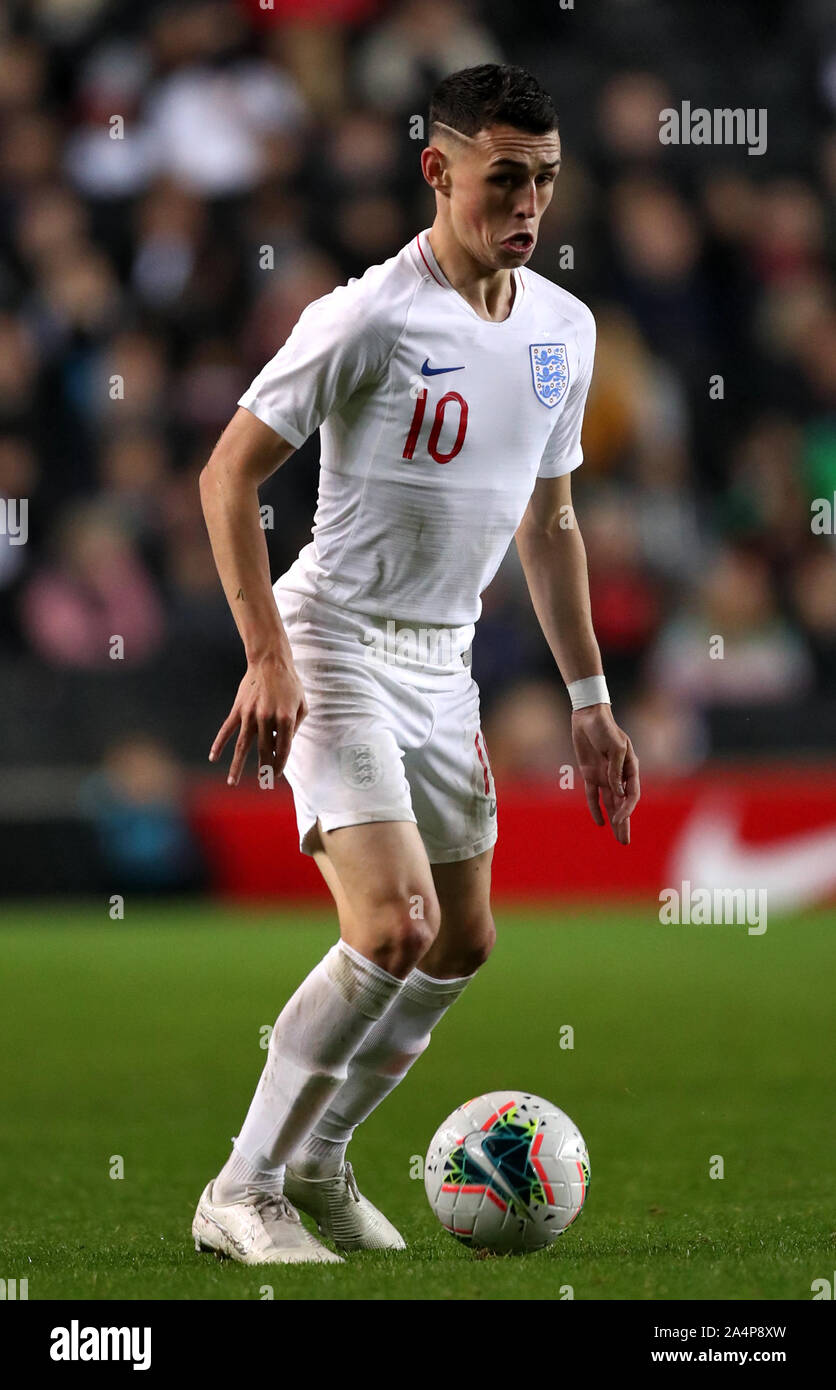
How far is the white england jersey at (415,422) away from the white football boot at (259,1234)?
120cm

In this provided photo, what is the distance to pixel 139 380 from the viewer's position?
38.1 ft

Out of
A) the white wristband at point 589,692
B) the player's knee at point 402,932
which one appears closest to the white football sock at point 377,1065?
the player's knee at point 402,932

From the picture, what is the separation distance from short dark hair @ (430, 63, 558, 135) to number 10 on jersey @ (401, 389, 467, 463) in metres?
0.52

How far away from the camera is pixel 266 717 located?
12.5ft

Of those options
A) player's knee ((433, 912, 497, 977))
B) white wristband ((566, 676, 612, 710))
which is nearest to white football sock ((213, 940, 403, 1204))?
player's knee ((433, 912, 497, 977))

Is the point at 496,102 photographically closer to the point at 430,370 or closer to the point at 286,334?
the point at 430,370

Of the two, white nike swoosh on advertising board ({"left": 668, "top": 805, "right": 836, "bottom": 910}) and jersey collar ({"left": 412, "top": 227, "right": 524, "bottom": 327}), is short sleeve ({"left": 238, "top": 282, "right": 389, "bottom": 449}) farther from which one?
white nike swoosh on advertising board ({"left": 668, "top": 805, "right": 836, "bottom": 910})

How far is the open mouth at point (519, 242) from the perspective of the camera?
162 inches

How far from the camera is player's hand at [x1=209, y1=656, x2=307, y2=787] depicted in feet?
12.5

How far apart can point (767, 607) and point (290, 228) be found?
350cm

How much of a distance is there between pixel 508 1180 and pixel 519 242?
1.82m

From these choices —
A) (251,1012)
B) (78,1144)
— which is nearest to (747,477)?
(251,1012)

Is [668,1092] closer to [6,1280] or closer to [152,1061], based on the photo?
[152,1061]

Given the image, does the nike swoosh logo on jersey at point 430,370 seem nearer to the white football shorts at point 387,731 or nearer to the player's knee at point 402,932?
the white football shorts at point 387,731
